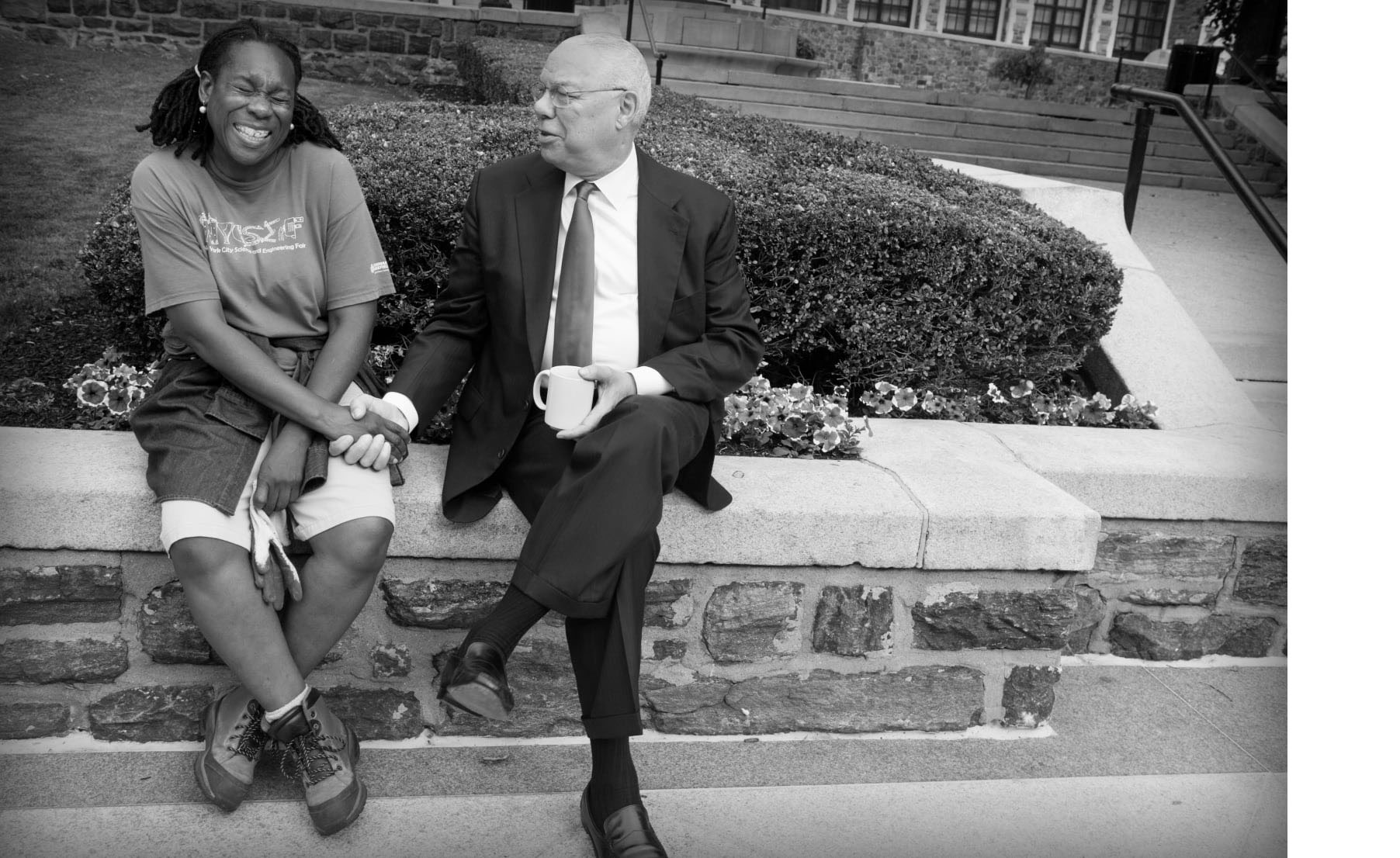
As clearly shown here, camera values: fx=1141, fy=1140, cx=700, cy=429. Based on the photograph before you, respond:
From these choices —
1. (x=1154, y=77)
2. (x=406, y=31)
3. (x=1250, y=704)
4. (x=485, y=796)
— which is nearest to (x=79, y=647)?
(x=485, y=796)

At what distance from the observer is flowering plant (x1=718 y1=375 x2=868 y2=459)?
10.6 ft

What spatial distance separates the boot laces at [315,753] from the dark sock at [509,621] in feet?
1.42

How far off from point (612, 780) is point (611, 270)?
1163mm

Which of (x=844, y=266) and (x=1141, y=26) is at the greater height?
(x=1141, y=26)

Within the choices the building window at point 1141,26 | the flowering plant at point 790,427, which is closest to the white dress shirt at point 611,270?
the flowering plant at point 790,427

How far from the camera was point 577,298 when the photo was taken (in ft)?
8.78

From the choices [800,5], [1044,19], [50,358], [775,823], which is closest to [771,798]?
[775,823]

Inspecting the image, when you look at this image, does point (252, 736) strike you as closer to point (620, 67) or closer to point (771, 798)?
point (771, 798)

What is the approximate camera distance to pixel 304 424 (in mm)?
2457

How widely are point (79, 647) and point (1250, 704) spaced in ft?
10.2

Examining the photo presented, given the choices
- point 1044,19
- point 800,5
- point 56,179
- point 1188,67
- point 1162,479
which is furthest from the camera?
point 1044,19

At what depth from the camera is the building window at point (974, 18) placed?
82.6 feet

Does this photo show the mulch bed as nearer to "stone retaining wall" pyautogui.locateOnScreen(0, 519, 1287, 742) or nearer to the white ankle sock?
"stone retaining wall" pyautogui.locateOnScreen(0, 519, 1287, 742)

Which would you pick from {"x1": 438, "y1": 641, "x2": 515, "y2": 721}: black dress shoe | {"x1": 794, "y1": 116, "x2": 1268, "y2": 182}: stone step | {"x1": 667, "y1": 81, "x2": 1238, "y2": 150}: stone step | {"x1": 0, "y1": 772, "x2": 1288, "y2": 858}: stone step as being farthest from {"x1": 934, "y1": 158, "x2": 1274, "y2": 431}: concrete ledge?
{"x1": 667, "y1": 81, "x2": 1238, "y2": 150}: stone step
